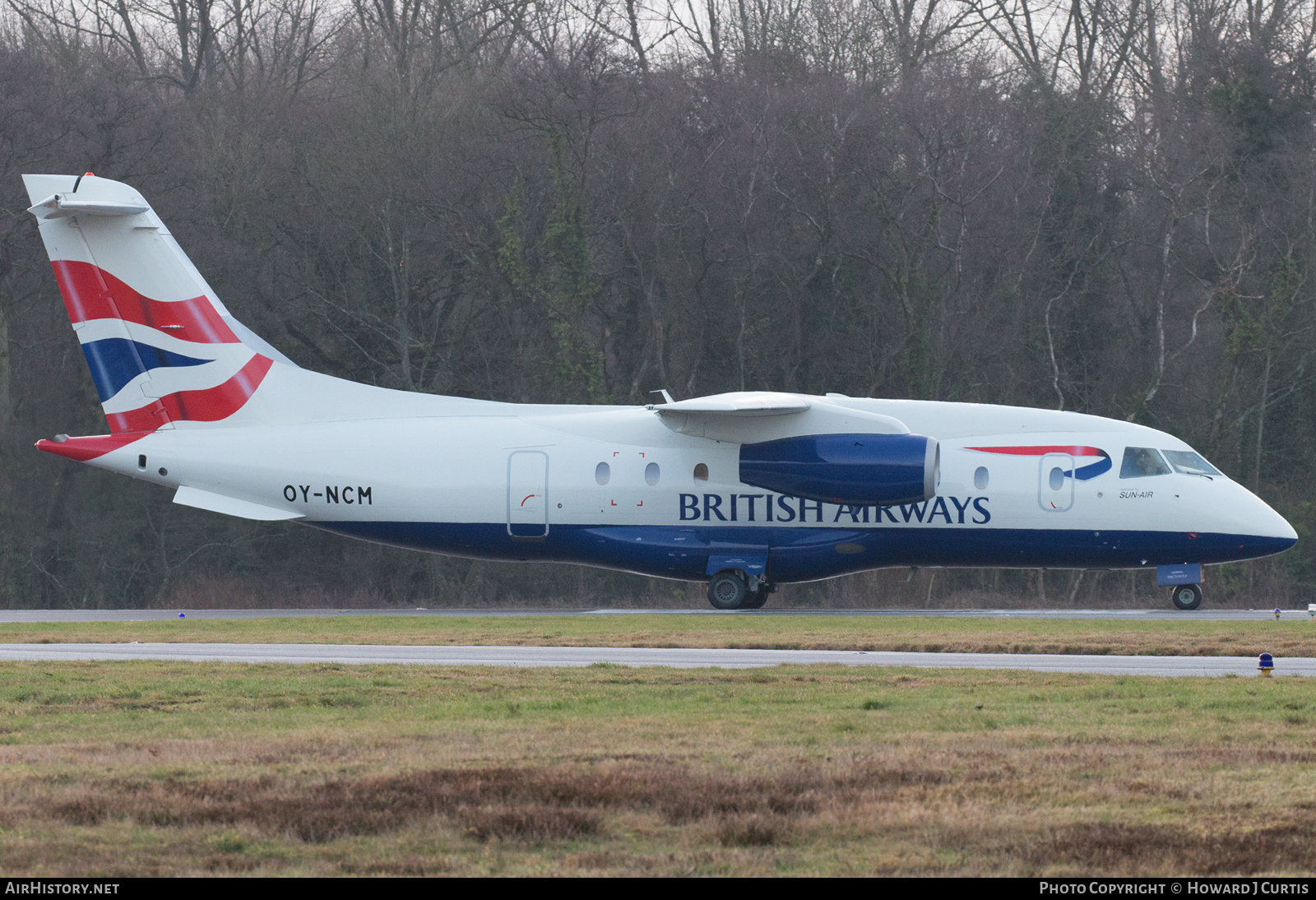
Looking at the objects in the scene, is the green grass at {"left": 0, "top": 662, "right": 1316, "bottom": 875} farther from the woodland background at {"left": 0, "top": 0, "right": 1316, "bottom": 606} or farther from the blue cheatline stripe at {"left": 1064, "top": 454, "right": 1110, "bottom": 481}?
the woodland background at {"left": 0, "top": 0, "right": 1316, "bottom": 606}

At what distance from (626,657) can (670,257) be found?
2136cm

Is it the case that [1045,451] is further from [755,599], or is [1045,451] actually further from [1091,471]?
[755,599]

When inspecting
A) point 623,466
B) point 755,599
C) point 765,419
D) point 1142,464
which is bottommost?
point 755,599

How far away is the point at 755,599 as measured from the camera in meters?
25.0

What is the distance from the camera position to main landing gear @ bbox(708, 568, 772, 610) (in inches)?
976

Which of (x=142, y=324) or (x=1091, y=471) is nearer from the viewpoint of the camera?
(x=1091, y=471)

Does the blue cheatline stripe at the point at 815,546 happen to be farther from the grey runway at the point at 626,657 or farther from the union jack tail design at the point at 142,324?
the grey runway at the point at 626,657

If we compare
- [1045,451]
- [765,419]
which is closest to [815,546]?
[765,419]

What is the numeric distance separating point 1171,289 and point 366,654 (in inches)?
1021

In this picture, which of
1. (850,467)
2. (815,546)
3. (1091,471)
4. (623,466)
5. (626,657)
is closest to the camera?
(626,657)

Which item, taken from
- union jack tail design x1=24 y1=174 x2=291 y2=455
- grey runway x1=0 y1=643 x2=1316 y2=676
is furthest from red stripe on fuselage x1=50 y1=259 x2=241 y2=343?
grey runway x1=0 y1=643 x2=1316 y2=676

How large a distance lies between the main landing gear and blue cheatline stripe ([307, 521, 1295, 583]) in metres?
0.29

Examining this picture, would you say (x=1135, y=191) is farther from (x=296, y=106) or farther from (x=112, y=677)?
(x=112, y=677)

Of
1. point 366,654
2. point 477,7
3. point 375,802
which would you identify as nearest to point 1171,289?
point 477,7
